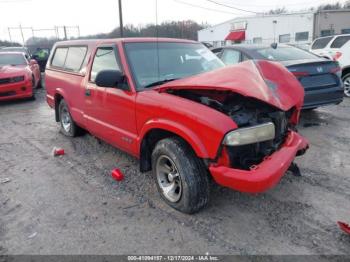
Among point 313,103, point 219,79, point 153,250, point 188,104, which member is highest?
point 219,79

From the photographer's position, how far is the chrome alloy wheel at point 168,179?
318 cm

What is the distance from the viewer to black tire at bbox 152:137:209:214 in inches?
114

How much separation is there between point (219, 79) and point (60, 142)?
3866mm

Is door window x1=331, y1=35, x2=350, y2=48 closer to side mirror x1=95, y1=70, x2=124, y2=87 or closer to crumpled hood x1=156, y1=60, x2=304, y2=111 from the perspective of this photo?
crumpled hood x1=156, y1=60, x2=304, y2=111

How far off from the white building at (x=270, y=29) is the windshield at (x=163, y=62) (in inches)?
1227

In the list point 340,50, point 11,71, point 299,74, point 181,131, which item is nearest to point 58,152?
point 181,131

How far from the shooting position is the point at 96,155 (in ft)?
16.1

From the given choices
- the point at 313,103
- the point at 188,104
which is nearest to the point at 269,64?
the point at 188,104

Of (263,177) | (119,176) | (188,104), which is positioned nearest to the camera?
(263,177)

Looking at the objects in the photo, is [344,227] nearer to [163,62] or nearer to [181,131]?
[181,131]

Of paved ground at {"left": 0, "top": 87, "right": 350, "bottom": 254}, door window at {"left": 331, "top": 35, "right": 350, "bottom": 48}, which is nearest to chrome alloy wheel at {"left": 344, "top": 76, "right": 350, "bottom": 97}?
door window at {"left": 331, "top": 35, "right": 350, "bottom": 48}

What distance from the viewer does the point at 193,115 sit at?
2.76 metres

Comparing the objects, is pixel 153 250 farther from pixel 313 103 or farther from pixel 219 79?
pixel 313 103

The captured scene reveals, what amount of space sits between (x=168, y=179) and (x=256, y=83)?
141 cm
